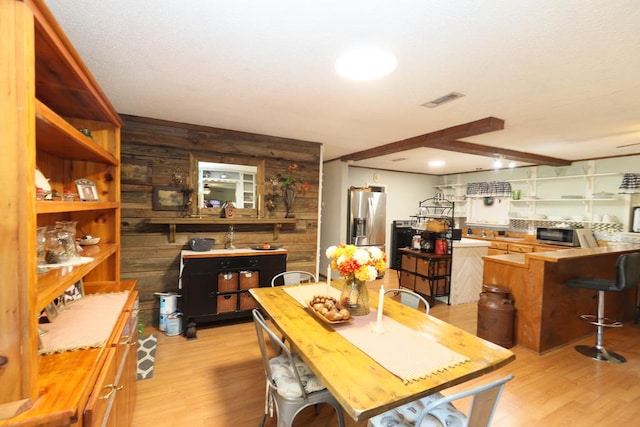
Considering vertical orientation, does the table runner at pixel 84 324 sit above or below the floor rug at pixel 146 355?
above

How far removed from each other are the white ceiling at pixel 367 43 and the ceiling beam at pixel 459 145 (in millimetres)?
117

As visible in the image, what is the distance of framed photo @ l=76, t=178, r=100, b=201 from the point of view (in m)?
1.91

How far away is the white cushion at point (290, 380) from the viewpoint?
1.56 metres

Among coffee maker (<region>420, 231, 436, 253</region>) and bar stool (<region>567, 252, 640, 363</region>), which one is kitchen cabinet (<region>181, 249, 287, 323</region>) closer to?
coffee maker (<region>420, 231, 436, 253</region>)

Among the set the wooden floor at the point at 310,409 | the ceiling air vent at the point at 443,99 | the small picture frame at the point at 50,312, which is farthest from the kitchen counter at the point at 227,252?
the ceiling air vent at the point at 443,99

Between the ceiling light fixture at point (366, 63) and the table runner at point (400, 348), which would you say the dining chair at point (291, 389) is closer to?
the table runner at point (400, 348)

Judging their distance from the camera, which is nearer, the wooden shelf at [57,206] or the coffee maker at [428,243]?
the wooden shelf at [57,206]

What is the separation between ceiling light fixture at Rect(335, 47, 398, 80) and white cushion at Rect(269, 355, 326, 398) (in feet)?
5.92

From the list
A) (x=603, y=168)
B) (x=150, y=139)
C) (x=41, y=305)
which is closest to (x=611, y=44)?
(x=41, y=305)

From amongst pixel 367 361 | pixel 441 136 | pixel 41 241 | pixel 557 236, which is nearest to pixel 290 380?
pixel 367 361

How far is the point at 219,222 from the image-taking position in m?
3.56

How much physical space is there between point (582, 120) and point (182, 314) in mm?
4665

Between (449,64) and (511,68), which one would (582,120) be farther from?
(449,64)

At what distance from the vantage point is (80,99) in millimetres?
1737
